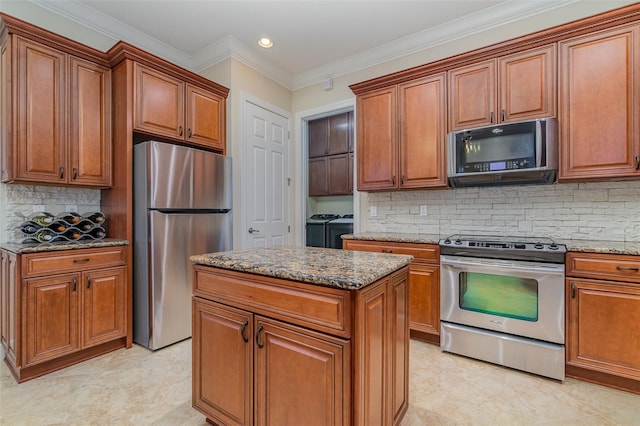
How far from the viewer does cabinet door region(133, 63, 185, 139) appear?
2.62 metres

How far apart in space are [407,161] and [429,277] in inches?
45.3

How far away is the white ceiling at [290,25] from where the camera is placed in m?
2.80

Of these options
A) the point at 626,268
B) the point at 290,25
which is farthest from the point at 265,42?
the point at 626,268

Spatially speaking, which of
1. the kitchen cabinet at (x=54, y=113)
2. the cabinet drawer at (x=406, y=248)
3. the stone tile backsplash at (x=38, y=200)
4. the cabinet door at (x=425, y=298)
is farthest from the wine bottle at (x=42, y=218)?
the cabinet door at (x=425, y=298)

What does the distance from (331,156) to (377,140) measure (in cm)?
176

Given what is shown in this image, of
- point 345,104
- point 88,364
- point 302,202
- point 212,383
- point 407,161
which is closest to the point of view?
point 212,383

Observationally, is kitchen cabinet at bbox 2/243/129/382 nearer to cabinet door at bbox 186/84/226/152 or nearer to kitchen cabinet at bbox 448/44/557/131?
cabinet door at bbox 186/84/226/152

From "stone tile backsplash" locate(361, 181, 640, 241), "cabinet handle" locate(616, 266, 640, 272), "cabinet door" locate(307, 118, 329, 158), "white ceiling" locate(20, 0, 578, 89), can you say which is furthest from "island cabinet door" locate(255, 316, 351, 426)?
"cabinet door" locate(307, 118, 329, 158)

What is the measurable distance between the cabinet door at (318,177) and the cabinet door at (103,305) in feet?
10.1

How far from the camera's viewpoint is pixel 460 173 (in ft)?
8.93

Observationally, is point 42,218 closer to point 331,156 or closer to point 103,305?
point 103,305

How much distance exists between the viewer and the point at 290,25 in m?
3.13

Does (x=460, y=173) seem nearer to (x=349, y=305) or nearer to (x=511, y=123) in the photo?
(x=511, y=123)

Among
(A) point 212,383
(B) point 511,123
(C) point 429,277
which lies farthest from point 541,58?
Answer: (A) point 212,383
